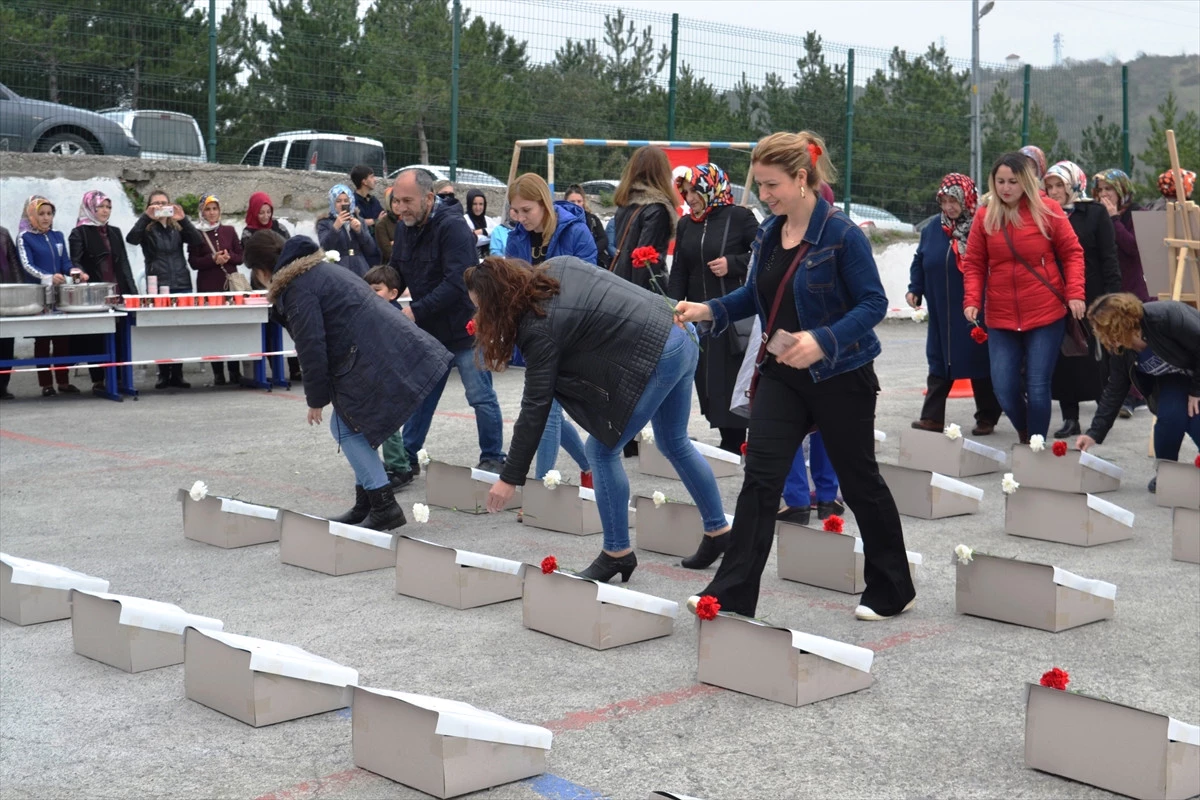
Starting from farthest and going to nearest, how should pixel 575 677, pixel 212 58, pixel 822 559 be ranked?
pixel 212 58
pixel 822 559
pixel 575 677

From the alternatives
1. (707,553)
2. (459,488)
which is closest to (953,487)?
(707,553)

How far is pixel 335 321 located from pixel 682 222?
2359 mm

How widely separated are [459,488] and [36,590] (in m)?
2.57

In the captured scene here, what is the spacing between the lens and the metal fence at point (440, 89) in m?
15.0

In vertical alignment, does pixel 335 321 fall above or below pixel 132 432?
above

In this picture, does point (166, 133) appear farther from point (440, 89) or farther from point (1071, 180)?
point (1071, 180)

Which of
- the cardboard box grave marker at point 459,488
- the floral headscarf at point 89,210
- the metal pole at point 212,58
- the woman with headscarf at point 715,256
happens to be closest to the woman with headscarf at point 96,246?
the floral headscarf at point 89,210

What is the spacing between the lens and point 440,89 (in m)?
17.1

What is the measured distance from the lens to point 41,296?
11578mm

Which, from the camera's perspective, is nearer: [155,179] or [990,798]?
[990,798]

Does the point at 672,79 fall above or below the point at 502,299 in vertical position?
above

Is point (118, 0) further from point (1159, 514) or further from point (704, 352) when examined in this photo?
point (1159, 514)

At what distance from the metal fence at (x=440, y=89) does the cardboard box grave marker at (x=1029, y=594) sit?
1163 cm

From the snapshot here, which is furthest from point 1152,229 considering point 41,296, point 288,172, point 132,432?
point 288,172
